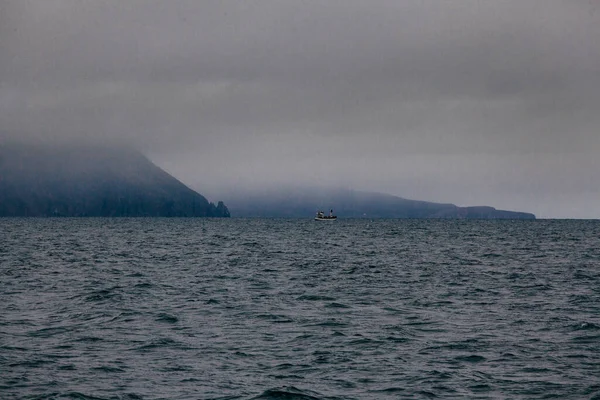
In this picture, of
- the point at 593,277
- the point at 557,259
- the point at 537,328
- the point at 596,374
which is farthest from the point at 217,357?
the point at 557,259

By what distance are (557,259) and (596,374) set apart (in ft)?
182

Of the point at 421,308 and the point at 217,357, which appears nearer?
the point at 217,357

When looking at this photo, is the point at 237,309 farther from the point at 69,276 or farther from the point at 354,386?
the point at 69,276

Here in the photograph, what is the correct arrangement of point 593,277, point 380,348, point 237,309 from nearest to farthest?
1. point 380,348
2. point 237,309
3. point 593,277

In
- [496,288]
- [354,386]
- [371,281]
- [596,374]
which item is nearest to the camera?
[354,386]

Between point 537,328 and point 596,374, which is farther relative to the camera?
point 537,328

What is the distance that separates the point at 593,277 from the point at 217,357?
38968 millimetres

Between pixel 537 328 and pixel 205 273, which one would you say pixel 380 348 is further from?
pixel 205 273

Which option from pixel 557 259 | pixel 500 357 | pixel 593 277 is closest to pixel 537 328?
pixel 500 357

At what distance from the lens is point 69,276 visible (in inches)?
2010

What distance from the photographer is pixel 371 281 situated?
4856 cm

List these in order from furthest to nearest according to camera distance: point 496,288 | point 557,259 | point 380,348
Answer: point 557,259 → point 496,288 → point 380,348

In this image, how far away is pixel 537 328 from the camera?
28969 millimetres

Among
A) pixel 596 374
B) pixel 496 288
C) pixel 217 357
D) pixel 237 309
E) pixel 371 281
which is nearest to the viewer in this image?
pixel 596 374
